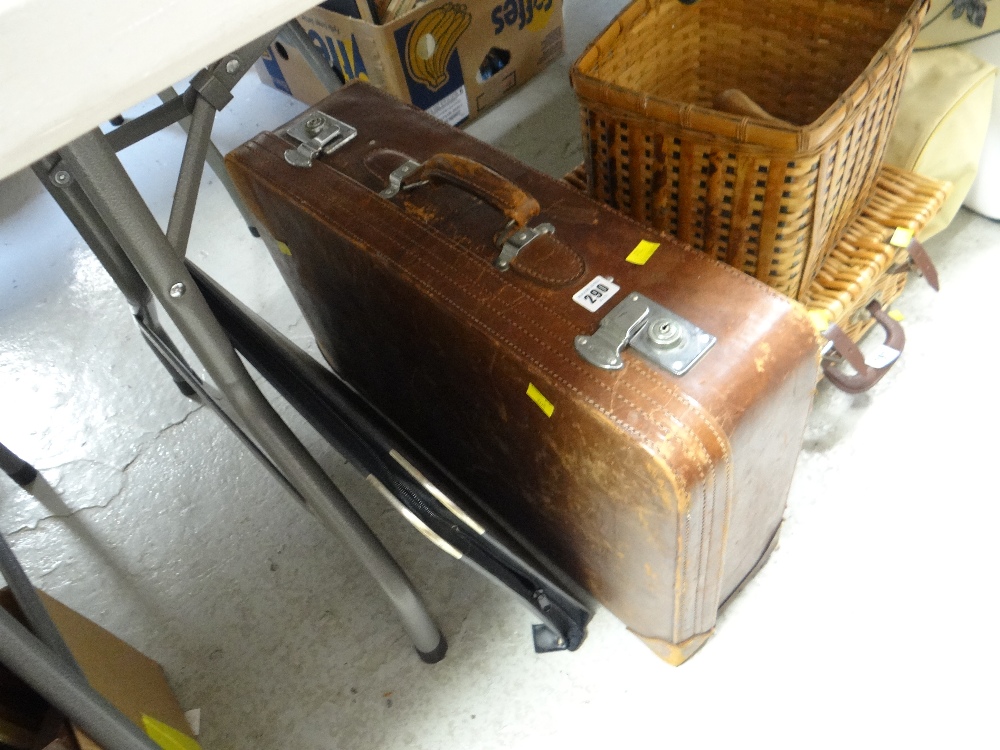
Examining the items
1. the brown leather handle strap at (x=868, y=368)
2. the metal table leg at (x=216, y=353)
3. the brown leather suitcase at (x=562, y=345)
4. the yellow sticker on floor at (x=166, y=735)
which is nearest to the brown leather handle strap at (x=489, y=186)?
the brown leather suitcase at (x=562, y=345)

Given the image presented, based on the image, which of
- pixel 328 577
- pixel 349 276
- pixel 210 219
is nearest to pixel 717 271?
Answer: pixel 349 276

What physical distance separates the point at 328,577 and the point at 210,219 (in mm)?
969

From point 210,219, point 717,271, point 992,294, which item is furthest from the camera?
point 210,219

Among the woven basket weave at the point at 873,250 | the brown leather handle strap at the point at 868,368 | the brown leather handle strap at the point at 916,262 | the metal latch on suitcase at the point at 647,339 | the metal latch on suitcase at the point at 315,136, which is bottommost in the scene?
the brown leather handle strap at the point at 868,368

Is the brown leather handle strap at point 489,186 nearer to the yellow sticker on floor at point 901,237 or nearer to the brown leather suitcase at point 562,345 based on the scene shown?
the brown leather suitcase at point 562,345

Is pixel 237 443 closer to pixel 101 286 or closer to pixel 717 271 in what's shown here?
pixel 101 286

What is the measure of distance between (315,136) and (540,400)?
499 millimetres

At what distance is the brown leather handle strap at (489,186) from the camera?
2.29 feet

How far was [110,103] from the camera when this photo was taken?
29 cm

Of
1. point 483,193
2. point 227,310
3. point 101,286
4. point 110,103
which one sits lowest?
point 101,286

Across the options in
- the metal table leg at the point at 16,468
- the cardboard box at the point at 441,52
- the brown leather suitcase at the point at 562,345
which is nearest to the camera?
the brown leather suitcase at the point at 562,345

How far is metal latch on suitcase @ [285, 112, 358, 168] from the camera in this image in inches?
34.9

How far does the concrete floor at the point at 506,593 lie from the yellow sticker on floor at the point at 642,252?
0.54 m

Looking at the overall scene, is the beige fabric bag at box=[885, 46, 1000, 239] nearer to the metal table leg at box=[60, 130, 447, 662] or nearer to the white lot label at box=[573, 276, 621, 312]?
the white lot label at box=[573, 276, 621, 312]
